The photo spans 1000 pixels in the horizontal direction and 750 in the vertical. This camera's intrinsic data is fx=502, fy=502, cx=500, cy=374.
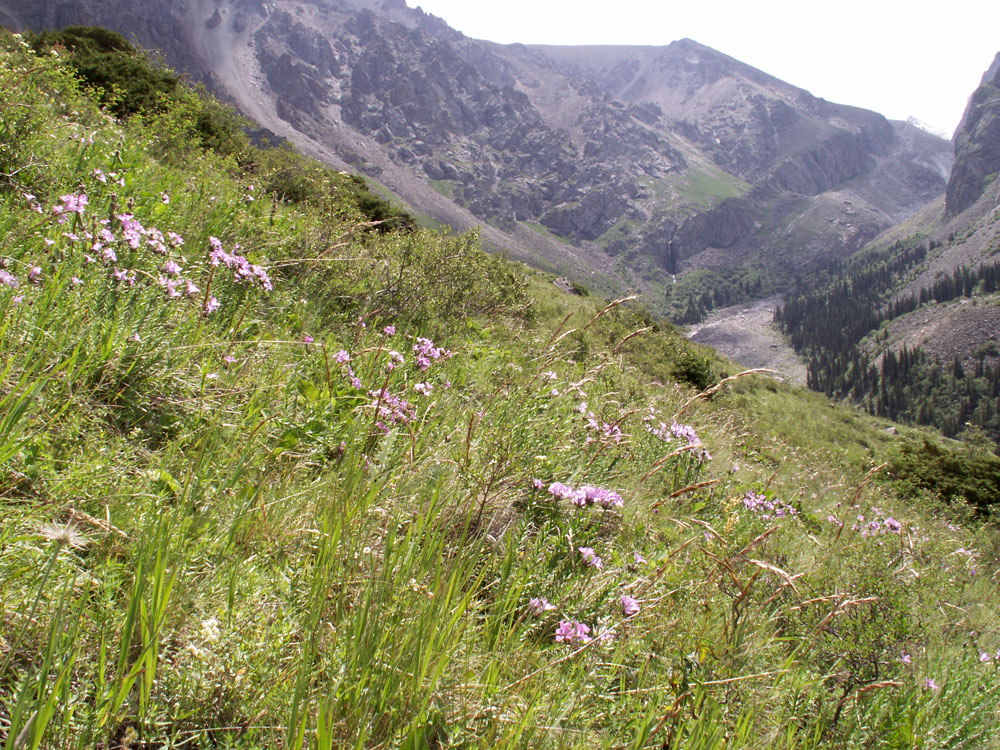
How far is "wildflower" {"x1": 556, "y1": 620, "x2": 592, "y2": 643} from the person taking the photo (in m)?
1.72

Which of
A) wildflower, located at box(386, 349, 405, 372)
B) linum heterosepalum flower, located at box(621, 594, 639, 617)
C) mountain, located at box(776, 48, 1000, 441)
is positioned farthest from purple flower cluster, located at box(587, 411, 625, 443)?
mountain, located at box(776, 48, 1000, 441)

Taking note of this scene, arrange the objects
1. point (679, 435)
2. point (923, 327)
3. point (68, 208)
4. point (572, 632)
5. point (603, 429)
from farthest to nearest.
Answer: point (923, 327) → point (679, 435) → point (603, 429) → point (68, 208) → point (572, 632)

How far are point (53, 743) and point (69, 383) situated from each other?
4.51 feet

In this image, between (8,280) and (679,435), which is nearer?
(8,280)

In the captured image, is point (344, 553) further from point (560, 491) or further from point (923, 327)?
point (923, 327)

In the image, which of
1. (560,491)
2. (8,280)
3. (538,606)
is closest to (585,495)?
(560,491)

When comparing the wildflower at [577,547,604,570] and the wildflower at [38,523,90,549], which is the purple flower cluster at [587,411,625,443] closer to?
the wildflower at [577,547,604,570]

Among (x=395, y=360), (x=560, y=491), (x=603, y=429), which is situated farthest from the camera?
(x=603, y=429)

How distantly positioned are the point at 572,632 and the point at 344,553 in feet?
2.76

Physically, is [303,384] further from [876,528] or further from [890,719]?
[876,528]

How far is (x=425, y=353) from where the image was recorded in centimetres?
362

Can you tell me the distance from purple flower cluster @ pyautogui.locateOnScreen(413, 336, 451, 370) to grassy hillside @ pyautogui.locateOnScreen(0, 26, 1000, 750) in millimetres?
23

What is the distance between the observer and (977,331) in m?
115

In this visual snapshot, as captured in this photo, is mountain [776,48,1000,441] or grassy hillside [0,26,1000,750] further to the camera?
mountain [776,48,1000,441]
